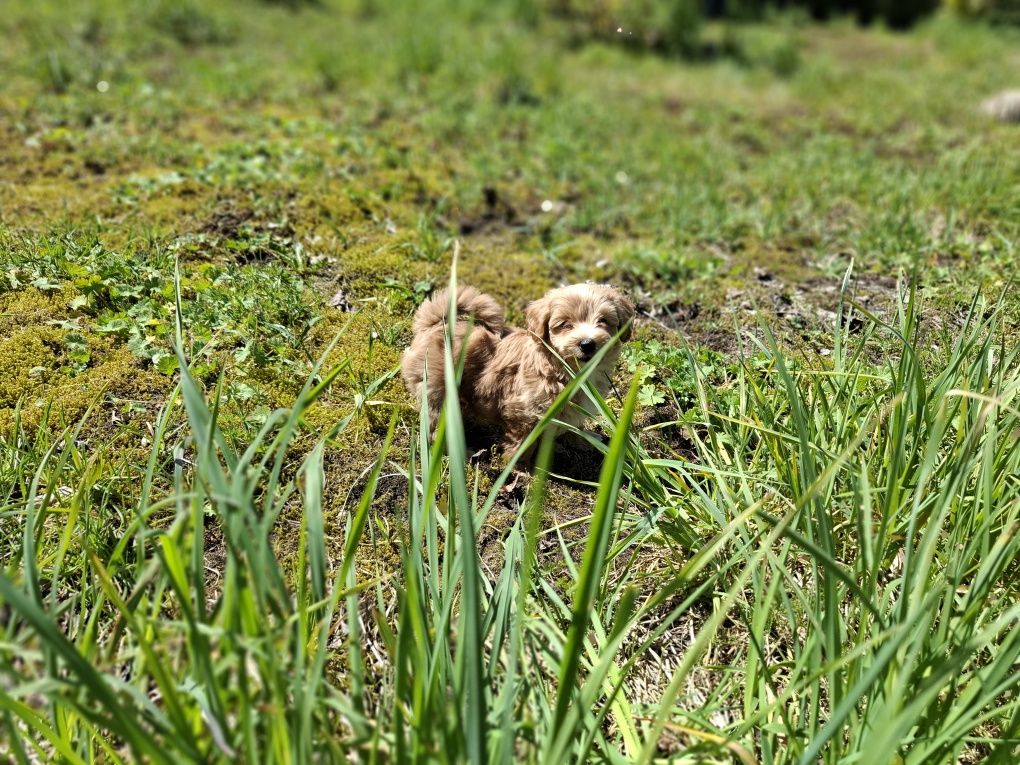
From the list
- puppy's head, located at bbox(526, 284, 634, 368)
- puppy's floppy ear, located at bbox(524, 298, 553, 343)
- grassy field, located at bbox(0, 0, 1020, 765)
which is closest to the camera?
grassy field, located at bbox(0, 0, 1020, 765)

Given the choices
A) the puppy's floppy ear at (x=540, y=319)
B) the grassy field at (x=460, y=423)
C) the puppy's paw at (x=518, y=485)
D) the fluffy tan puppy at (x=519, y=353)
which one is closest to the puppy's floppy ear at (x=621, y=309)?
the fluffy tan puppy at (x=519, y=353)

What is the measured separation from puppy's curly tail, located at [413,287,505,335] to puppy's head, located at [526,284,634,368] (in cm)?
22

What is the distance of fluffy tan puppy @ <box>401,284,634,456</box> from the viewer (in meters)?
3.28

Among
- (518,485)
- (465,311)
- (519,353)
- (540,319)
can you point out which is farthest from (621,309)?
(518,485)

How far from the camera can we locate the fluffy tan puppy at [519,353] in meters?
3.28

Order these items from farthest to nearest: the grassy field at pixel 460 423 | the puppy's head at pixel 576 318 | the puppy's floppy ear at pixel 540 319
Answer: the puppy's floppy ear at pixel 540 319 → the puppy's head at pixel 576 318 → the grassy field at pixel 460 423

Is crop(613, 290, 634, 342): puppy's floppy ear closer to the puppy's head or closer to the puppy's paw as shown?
the puppy's head

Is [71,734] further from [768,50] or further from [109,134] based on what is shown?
Answer: [768,50]

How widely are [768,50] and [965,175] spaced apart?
6063 mm

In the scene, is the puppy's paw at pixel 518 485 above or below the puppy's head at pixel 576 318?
below

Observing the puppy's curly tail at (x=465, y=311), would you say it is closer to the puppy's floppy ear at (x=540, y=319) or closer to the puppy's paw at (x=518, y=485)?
the puppy's floppy ear at (x=540, y=319)

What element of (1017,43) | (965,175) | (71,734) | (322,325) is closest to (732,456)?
(322,325)

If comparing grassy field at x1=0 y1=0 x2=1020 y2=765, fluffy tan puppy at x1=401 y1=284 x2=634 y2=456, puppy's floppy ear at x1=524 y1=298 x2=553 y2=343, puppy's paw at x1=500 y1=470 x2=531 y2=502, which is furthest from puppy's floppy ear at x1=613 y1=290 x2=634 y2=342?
puppy's paw at x1=500 y1=470 x2=531 y2=502

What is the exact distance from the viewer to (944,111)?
8.03 meters
